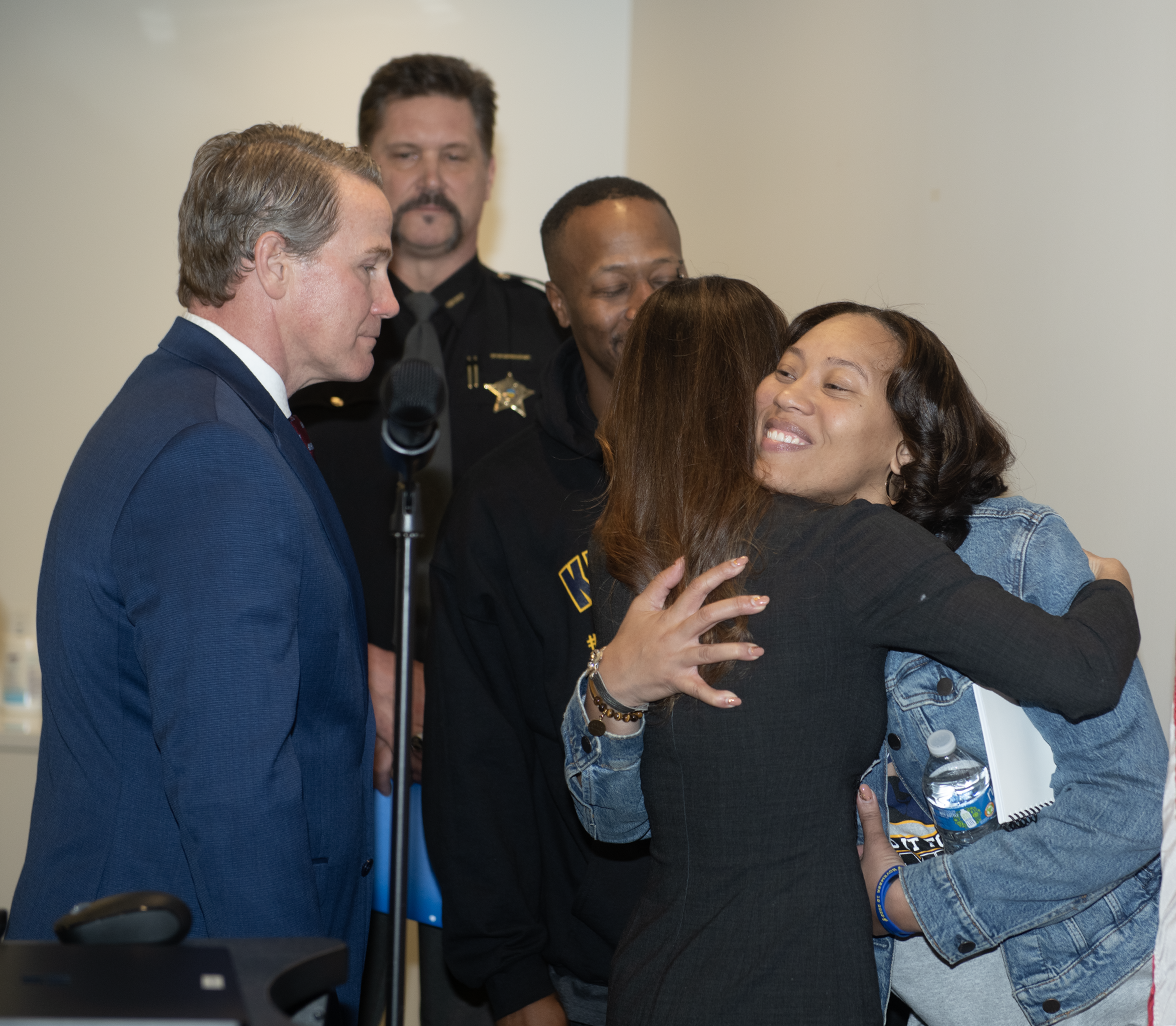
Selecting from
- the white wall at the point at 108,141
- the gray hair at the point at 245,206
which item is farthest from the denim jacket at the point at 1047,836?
the white wall at the point at 108,141

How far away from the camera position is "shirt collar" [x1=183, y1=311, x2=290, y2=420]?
60.4 inches

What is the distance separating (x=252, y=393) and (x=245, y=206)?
262 mm

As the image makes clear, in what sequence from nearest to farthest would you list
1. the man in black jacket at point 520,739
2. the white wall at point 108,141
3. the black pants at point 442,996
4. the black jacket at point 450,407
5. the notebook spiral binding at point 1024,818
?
the notebook spiral binding at point 1024,818
the man in black jacket at point 520,739
the black pants at point 442,996
the black jacket at point 450,407
the white wall at point 108,141

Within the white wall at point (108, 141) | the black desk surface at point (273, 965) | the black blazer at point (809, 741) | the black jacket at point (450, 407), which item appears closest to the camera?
the black desk surface at point (273, 965)

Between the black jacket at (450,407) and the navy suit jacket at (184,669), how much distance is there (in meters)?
0.98

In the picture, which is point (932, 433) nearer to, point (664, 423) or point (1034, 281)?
point (664, 423)

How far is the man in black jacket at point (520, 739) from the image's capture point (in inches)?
73.5

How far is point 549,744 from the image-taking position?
1994mm

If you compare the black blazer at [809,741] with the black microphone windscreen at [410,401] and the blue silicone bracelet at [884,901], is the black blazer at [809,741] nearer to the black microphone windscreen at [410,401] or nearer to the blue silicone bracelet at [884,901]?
the blue silicone bracelet at [884,901]

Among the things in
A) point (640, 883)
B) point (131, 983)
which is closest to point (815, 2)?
point (640, 883)

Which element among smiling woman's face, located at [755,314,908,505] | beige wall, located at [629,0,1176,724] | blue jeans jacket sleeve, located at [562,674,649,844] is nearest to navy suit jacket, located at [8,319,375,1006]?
blue jeans jacket sleeve, located at [562,674,649,844]

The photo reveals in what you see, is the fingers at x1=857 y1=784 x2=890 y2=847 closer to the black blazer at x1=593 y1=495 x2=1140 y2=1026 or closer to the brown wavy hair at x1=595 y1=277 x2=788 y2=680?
the black blazer at x1=593 y1=495 x2=1140 y2=1026

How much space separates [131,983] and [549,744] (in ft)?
4.01

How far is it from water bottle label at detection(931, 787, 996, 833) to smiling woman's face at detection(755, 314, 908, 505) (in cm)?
42
